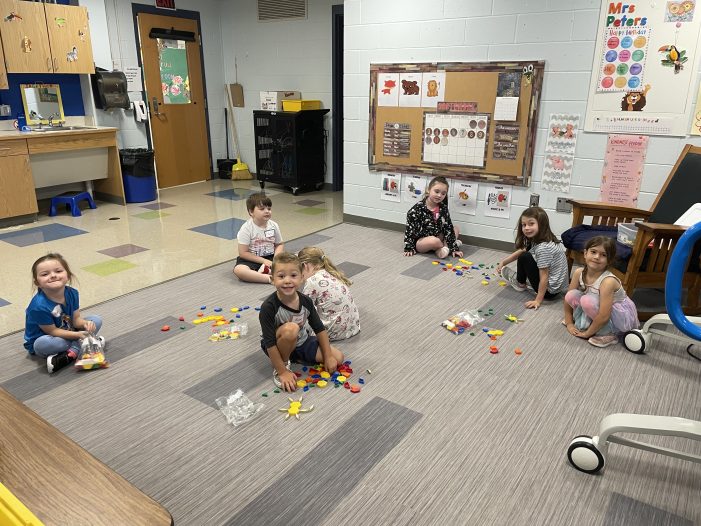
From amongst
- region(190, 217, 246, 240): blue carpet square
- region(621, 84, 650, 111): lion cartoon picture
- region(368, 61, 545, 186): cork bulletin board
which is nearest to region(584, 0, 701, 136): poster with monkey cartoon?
region(621, 84, 650, 111): lion cartoon picture

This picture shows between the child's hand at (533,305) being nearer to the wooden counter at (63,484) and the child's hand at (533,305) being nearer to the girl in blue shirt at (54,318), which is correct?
the girl in blue shirt at (54,318)

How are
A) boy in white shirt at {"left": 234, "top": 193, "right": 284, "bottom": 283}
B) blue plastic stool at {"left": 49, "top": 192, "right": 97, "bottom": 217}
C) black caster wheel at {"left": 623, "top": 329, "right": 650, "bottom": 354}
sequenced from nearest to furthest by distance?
black caster wheel at {"left": 623, "top": 329, "right": 650, "bottom": 354}, boy in white shirt at {"left": 234, "top": 193, "right": 284, "bottom": 283}, blue plastic stool at {"left": 49, "top": 192, "right": 97, "bottom": 217}

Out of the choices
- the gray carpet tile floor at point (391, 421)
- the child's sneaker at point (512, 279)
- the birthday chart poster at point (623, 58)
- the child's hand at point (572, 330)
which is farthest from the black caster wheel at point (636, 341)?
the birthday chart poster at point (623, 58)

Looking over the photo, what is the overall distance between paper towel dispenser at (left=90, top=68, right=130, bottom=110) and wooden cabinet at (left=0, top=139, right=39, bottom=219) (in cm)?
127

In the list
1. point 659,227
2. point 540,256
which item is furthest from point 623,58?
point 540,256

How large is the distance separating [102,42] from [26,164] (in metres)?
1.90

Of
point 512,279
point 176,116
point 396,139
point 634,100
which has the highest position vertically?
point 634,100

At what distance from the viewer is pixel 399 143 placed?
4.67m

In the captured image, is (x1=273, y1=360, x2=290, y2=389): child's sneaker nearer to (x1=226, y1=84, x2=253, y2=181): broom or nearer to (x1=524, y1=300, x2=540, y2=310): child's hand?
(x1=524, y1=300, x2=540, y2=310): child's hand

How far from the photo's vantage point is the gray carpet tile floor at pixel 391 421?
1698 millimetres

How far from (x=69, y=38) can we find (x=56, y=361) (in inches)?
172

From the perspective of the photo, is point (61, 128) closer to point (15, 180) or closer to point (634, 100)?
point (15, 180)

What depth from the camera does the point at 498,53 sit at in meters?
3.98

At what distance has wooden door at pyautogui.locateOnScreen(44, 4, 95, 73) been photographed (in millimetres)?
5262
